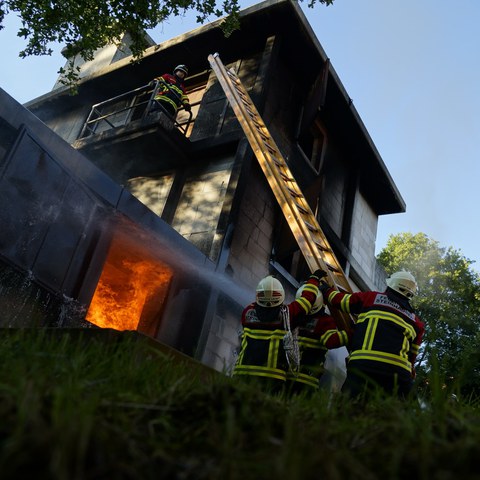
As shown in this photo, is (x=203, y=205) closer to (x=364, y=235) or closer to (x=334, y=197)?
(x=334, y=197)

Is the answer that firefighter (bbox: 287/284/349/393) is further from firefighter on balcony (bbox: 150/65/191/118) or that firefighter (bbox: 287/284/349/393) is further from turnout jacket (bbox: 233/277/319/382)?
firefighter on balcony (bbox: 150/65/191/118)

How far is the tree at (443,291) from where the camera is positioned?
58.2 ft

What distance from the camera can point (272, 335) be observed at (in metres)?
4.20

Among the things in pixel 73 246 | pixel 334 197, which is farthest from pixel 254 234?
pixel 334 197

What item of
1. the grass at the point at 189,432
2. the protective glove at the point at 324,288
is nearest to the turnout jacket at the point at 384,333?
the protective glove at the point at 324,288

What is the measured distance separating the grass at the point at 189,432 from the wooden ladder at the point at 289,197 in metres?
3.23

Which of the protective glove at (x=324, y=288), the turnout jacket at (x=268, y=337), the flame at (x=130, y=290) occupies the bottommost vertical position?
the turnout jacket at (x=268, y=337)

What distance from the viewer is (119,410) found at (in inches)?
54.5

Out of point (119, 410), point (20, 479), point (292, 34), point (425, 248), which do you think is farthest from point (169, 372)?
point (425, 248)

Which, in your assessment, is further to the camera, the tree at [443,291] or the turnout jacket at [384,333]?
the tree at [443,291]

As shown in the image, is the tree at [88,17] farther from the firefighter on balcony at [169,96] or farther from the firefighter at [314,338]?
the firefighter at [314,338]

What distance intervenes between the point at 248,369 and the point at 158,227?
3.67 metres

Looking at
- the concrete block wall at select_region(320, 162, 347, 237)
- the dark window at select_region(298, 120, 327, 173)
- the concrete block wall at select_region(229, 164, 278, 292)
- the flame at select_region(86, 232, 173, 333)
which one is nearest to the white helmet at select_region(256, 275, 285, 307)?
the flame at select_region(86, 232, 173, 333)

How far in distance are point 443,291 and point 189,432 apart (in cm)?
2173
